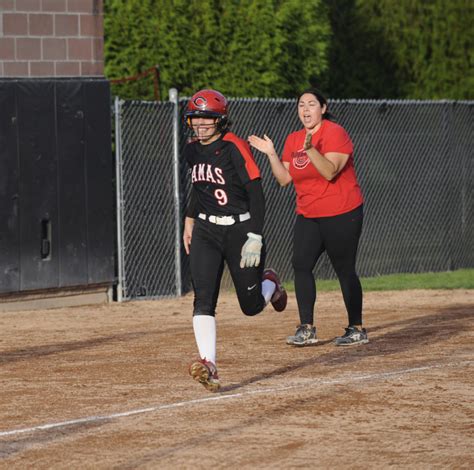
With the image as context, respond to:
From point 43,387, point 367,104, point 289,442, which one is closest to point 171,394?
point 43,387

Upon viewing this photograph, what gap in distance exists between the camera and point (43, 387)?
9719 millimetres

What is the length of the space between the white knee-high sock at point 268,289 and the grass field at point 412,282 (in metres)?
6.64

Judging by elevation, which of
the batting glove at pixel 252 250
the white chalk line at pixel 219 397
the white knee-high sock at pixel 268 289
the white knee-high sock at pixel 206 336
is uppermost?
the batting glove at pixel 252 250

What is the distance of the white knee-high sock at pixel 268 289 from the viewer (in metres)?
10.4

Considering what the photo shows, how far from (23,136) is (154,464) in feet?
28.9

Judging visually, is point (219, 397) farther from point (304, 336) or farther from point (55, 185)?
point (55, 185)

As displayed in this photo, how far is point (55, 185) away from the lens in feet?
51.3

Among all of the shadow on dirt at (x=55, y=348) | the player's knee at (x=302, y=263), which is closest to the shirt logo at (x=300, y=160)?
the player's knee at (x=302, y=263)

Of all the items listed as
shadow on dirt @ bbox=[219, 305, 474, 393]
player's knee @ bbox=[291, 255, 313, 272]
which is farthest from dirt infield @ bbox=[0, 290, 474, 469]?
player's knee @ bbox=[291, 255, 313, 272]

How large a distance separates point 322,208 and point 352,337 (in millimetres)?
1092

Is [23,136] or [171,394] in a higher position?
[23,136]

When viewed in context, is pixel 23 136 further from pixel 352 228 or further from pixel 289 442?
pixel 289 442

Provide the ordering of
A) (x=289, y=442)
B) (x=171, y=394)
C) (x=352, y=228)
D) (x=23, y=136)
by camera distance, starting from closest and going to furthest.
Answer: (x=289, y=442) → (x=171, y=394) → (x=352, y=228) → (x=23, y=136)

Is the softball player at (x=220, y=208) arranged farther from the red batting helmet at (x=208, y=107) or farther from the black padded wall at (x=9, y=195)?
the black padded wall at (x=9, y=195)
